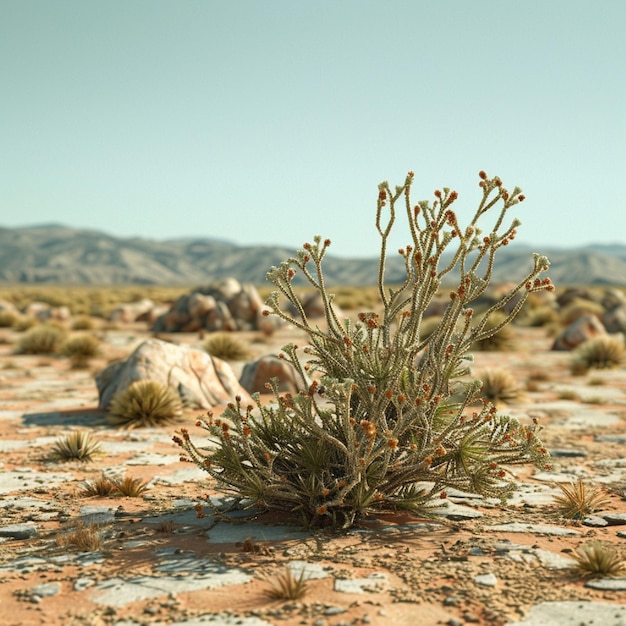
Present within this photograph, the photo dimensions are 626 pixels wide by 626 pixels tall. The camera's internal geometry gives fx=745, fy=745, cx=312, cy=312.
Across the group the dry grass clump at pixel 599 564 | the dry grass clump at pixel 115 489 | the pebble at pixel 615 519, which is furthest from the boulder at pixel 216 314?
the dry grass clump at pixel 599 564

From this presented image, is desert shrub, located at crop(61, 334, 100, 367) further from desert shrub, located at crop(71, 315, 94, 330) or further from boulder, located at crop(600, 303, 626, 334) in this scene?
boulder, located at crop(600, 303, 626, 334)

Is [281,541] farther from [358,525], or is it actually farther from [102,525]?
[102,525]

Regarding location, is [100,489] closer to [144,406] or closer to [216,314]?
[144,406]

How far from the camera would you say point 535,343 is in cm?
1892

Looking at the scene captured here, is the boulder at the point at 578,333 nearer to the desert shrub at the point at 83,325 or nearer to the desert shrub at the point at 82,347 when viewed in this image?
the desert shrub at the point at 82,347

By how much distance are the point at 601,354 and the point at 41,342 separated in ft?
37.4

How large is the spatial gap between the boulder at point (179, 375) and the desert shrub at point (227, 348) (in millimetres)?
4949

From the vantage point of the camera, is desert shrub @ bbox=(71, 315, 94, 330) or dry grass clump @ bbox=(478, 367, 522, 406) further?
desert shrub @ bbox=(71, 315, 94, 330)

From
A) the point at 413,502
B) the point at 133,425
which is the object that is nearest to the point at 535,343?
the point at 133,425

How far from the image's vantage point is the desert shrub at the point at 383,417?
4113mm

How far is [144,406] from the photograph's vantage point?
Answer: 26.5ft

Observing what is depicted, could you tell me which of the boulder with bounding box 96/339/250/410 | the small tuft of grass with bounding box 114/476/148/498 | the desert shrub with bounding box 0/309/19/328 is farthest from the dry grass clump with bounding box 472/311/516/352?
the desert shrub with bounding box 0/309/19/328

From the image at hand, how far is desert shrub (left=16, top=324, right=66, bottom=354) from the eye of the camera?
1573 cm

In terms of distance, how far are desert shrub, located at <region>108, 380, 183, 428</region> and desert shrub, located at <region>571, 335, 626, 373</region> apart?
351 inches
